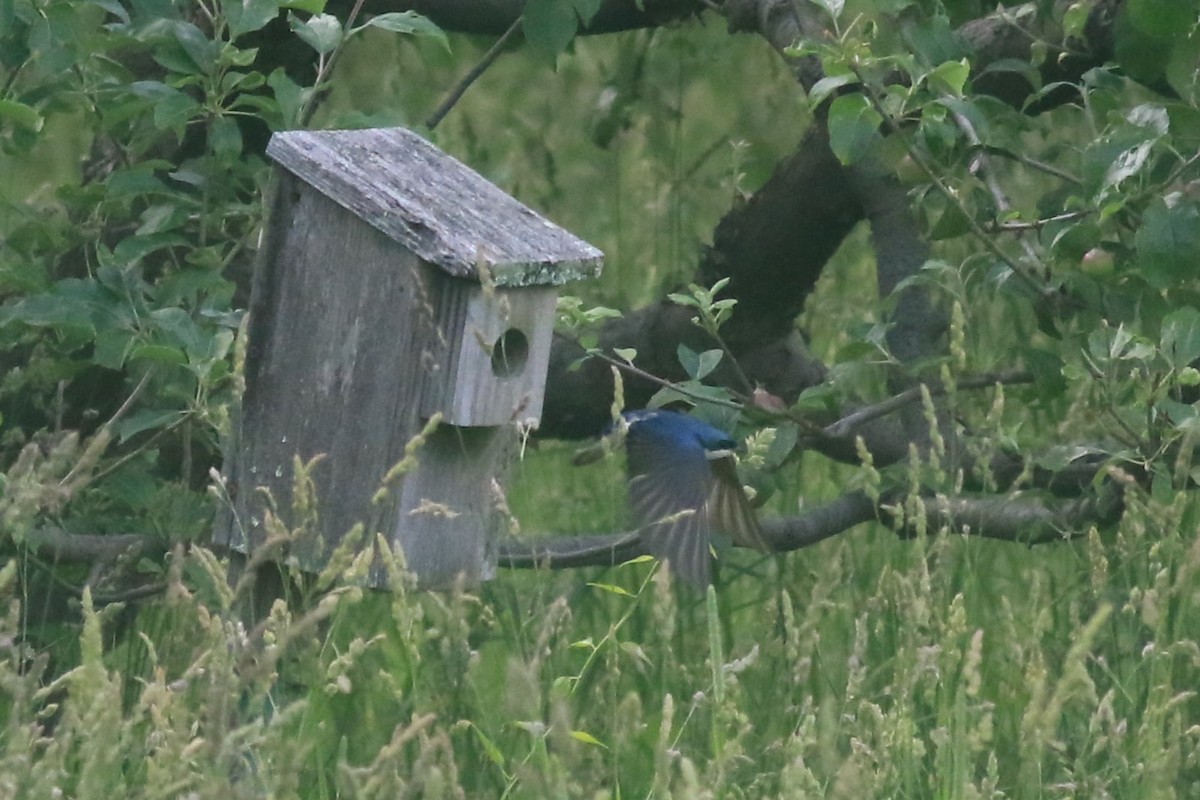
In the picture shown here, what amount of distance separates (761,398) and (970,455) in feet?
1.50

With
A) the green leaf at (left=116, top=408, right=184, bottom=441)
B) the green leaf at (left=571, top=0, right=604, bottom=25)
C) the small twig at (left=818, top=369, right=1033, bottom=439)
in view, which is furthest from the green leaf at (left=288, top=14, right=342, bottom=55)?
the small twig at (left=818, top=369, right=1033, bottom=439)

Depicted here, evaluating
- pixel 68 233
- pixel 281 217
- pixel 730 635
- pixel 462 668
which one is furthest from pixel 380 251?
pixel 730 635

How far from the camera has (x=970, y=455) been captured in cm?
330

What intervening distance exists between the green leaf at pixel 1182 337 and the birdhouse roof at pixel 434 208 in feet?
2.68

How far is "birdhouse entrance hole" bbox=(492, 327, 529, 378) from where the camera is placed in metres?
2.39

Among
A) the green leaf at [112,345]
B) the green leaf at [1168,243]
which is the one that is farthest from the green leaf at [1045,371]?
the green leaf at [112,345]

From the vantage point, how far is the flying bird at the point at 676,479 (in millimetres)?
2871

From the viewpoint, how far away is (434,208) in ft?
7.66

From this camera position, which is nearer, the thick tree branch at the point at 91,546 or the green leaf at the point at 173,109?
the green leaf at the point at 173,109

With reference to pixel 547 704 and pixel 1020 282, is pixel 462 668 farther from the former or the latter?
pixel 1020 282

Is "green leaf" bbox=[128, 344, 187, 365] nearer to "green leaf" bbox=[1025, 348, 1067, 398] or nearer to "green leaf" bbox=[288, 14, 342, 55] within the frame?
"green leaf" bbox=[288, 14, 342, 55]

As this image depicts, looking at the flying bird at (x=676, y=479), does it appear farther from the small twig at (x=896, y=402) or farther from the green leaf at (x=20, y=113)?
the green leaf at (x=20, y=113)

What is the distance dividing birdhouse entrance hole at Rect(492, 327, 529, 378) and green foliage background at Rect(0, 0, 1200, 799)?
0.89 ft

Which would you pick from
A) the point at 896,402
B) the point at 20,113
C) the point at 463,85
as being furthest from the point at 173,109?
the point at 896,402
